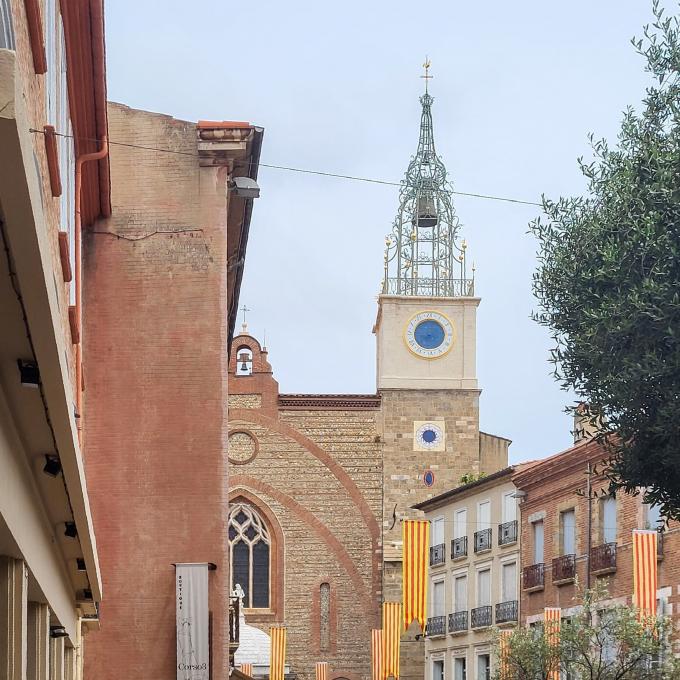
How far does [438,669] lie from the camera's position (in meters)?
48.6

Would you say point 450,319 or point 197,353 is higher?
point 450,319

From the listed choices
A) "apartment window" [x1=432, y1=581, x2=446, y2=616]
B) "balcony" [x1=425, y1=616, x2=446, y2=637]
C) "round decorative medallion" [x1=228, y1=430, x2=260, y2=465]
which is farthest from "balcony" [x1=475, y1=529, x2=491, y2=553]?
"round decorative medallion" [x1=228, y1=430, x2=260, y2=465]

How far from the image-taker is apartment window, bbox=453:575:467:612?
45844 millimetres

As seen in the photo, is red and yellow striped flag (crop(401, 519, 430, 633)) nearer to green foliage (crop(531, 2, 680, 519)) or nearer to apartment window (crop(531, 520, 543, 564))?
apartment window (crop(531, 520, 543, 564))

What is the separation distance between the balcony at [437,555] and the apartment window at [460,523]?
2.81 feet

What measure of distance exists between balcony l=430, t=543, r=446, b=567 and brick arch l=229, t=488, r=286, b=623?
700cm

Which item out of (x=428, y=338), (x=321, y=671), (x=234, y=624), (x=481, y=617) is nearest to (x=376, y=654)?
(x=321, y=671)

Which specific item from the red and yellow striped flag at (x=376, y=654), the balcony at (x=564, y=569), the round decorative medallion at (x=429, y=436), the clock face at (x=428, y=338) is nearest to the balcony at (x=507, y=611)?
the balcony at (x=564, y=569)

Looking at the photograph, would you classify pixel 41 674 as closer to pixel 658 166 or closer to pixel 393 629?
pixel 658 166

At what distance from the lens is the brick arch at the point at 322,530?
53.5 m

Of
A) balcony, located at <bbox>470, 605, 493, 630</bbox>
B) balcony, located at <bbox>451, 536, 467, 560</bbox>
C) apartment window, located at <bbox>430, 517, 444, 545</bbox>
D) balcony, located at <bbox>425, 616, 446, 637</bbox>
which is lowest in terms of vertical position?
balcony, located at <bbox>425, 616, 446, 637</bbox>

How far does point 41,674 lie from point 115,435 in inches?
380

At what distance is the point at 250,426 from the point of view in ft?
182

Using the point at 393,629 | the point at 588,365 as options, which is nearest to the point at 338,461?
the point at 393,629
